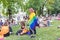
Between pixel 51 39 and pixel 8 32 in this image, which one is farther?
pixel 8 32

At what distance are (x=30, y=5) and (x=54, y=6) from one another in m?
24.5

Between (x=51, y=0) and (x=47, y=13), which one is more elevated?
(x=51, y=0)

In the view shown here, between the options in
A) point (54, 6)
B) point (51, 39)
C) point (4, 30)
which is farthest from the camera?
point (54, 6)

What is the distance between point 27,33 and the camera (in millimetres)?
14602

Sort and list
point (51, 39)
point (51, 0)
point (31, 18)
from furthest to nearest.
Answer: point (51, 0)
point (31, 18)
point (51, 39)


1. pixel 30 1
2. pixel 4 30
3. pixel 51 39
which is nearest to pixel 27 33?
pixel 4 30

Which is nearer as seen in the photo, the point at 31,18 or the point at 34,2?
the point at 31,18

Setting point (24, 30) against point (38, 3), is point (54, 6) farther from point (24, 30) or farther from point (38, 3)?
point (24, 30)

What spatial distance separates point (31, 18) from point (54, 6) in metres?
65.6

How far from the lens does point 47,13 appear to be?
8044 centimetres

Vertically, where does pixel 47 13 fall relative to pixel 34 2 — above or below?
below

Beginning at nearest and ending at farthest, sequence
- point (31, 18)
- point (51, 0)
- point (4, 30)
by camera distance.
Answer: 1. point (31, 18)
2. point (4, 30)
3. point (51, 0)

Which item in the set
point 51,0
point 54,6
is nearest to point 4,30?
point 51,0

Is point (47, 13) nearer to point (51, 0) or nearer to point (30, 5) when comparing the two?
point (51, 0)
